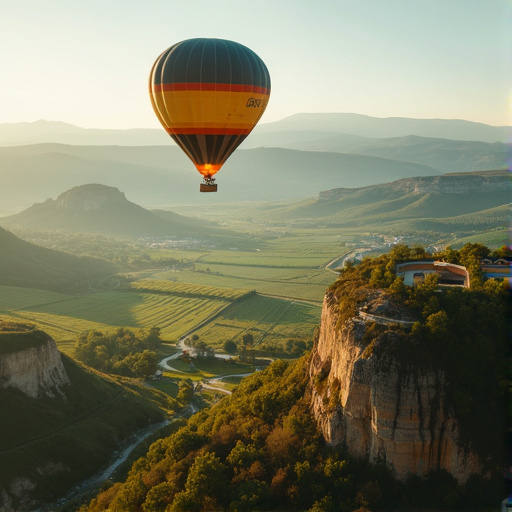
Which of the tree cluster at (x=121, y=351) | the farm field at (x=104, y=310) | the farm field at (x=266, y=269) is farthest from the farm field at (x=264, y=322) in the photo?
the tree cluster at (x=121, y=351)

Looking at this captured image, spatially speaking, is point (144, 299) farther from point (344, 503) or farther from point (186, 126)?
point (344, 503)

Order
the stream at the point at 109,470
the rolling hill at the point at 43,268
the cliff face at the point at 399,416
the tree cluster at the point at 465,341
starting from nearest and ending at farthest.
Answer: the cliff face at the point at 399,416
the tree cluster at the point at 465,341
the stream at the point at 109,470
the rolling hill at the point at 43,268

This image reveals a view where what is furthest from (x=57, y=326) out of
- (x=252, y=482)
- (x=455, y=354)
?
(x=455, y=354)

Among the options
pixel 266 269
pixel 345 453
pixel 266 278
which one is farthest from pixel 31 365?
pixel 266 269

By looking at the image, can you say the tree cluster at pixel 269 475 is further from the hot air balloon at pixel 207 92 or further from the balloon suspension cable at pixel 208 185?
the hot air balloon at pixel 207 92

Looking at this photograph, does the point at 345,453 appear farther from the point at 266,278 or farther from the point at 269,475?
the point at 266,278

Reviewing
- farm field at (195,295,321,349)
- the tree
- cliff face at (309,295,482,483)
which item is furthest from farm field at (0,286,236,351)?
cliff face at (309,295,482,483)
